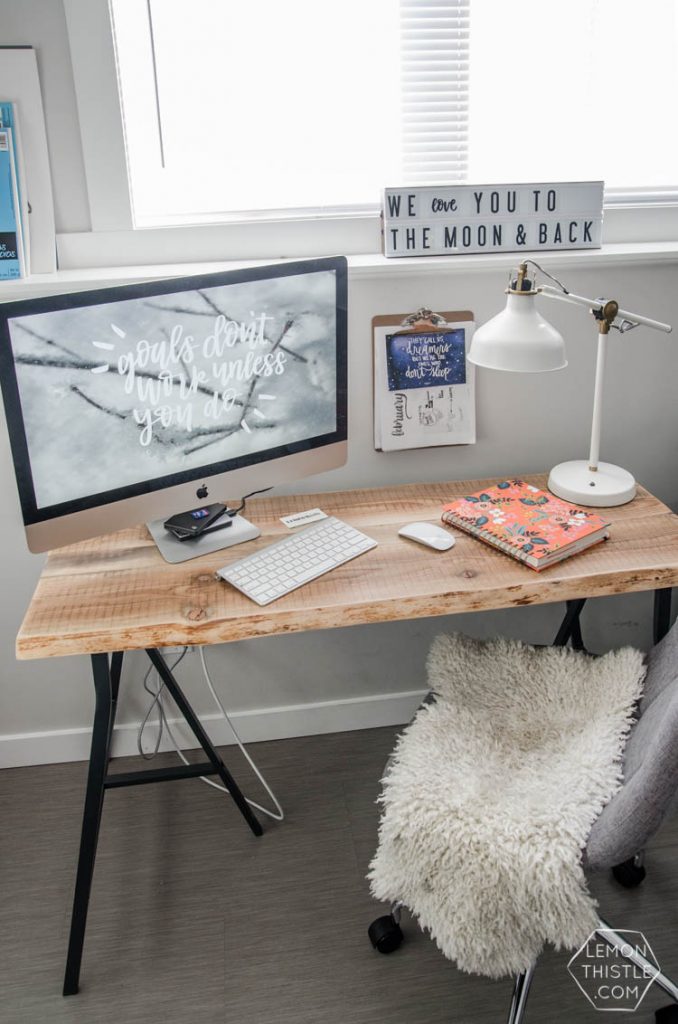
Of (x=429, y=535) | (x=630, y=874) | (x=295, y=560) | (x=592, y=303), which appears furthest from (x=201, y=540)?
(x=630, y=874)

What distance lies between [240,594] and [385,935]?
2.23 feet

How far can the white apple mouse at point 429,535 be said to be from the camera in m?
1.52

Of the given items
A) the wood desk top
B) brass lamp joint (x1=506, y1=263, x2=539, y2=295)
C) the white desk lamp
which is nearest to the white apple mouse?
the wood desk top

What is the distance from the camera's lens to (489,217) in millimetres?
1733

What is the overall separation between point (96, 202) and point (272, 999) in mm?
1502

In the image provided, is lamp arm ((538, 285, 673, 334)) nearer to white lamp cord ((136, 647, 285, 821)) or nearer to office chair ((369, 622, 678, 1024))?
office chair ((369, 622, 678, 1024))

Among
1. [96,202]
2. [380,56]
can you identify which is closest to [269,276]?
[96,202]

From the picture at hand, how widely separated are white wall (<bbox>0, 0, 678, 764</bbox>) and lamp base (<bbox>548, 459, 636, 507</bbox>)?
22cm

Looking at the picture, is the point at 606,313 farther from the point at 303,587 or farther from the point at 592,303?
the point at 303,587

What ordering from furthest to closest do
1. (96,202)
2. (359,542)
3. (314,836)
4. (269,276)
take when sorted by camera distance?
(314,836) < (96,202) < (359,542) < (269,276)

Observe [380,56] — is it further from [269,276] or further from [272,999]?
[272,999]

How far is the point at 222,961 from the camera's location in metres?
1.56

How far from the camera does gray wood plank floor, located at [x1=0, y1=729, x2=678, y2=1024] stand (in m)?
1.48

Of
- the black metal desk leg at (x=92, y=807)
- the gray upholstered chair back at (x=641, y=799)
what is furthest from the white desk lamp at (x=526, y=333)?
the black metal desk leg at (x=92, y=807)
